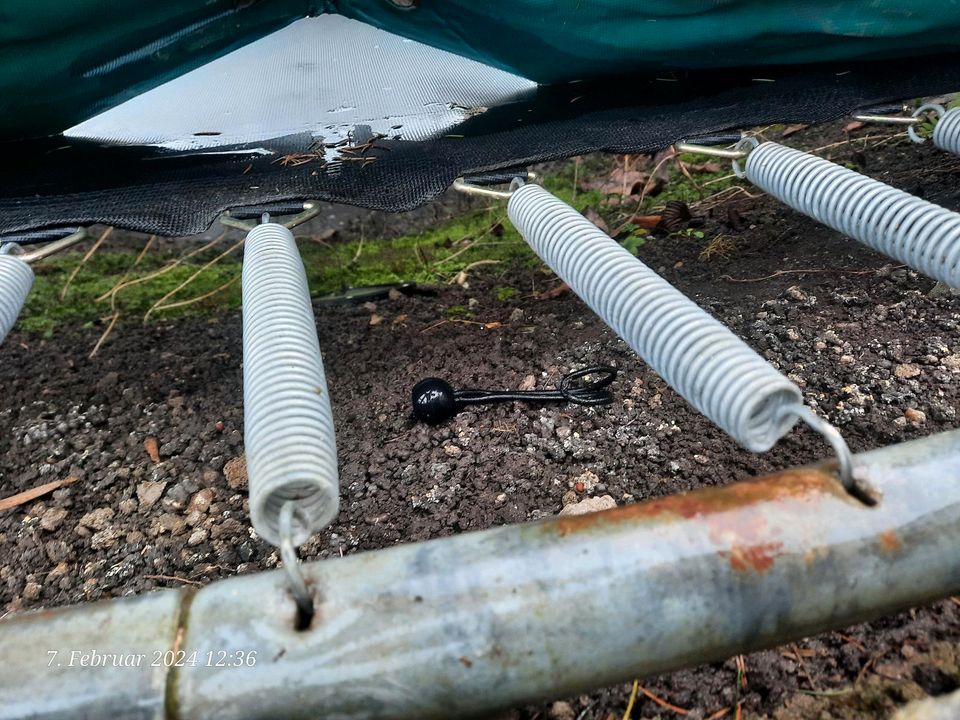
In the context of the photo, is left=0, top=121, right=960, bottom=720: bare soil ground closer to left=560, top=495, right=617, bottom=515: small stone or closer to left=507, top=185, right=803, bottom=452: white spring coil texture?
left=560, top=495, right=617, bottom=515: small stone

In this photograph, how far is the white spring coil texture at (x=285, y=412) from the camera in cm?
72

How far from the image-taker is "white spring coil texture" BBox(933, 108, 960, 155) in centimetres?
158

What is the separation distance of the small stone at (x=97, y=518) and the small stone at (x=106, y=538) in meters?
0.02

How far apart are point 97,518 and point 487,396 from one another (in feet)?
2.30

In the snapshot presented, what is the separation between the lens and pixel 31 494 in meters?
1.31

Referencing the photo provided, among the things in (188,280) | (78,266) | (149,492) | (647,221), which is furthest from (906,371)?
(78,266)

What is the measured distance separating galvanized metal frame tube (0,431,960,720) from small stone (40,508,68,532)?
2.17 ft

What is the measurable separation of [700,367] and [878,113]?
46.6 inches

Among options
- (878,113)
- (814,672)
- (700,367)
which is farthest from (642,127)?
(814,672)

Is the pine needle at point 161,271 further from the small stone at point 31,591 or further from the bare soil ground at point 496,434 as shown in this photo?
the small stone at point 31,591

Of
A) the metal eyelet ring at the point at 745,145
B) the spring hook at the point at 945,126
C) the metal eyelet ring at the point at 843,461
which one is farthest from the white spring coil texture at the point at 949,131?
the metal eyelet ring at the point at 843,461

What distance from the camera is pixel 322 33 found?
211 centimetres

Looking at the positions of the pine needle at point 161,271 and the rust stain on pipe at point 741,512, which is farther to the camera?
the pine needle at point 161,271

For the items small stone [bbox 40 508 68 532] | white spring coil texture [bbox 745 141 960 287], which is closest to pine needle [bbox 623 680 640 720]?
white spring coil texture [bbox 745 141 960 287]
